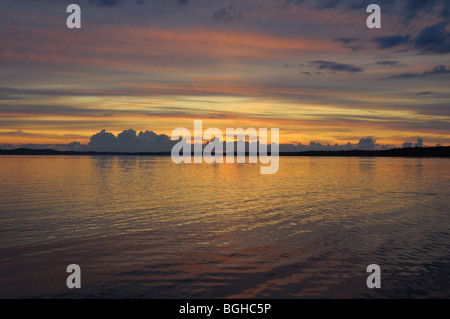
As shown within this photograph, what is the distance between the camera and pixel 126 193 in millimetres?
42094

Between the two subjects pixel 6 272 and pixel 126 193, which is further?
pixel 126 193

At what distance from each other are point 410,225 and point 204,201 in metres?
19.1

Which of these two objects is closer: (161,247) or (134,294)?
(134,294)
